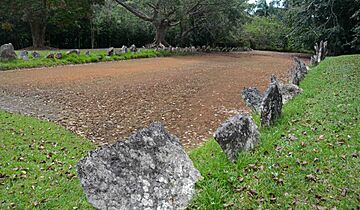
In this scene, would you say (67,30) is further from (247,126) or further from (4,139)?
(247,126)

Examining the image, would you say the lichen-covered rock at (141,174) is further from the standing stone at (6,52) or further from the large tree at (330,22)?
the large tree at (330,22)

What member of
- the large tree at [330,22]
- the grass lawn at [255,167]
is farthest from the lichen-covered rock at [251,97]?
the large tree at [330,22]

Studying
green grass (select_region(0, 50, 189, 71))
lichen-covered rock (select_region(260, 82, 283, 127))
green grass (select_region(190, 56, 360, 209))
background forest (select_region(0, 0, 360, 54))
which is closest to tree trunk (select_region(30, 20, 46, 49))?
background forest (select_region(0, 0, 360, 54))

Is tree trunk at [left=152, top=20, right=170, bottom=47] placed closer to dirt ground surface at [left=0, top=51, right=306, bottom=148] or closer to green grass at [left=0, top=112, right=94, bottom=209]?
dirt ground surface at [left=0, top=51, right=306, bottom=148]

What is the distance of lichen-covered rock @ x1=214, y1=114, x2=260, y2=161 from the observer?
467 cm

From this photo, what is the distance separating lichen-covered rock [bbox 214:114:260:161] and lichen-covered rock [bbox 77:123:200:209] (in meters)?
0.69

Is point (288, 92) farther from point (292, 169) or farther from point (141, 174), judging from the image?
point (141, 174)

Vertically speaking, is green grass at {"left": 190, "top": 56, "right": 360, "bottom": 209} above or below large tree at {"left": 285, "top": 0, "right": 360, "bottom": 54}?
below

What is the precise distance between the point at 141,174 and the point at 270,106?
10.5 feet

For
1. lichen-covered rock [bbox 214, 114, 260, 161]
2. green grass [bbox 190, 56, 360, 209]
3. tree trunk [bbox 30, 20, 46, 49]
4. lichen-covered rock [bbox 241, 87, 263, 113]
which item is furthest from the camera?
tree trunk [bbox 30, 20, 46, 49]

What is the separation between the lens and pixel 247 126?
495 cm

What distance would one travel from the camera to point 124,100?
998 centimetres

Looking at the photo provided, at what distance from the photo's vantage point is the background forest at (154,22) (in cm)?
2606

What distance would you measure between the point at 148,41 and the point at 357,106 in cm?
3374
